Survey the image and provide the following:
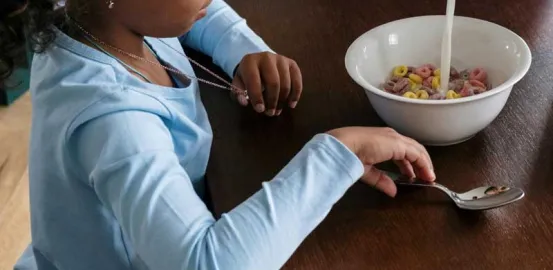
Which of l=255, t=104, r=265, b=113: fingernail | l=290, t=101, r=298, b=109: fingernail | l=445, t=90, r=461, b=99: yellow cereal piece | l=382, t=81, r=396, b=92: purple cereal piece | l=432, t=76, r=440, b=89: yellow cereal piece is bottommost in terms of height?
l=255, t=104, r=265, b=113: fingernail

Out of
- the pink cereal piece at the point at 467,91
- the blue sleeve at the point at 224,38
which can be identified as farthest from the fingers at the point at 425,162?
the blue sleeve at the point at 224,38

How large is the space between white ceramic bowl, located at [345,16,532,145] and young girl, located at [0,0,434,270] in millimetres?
42

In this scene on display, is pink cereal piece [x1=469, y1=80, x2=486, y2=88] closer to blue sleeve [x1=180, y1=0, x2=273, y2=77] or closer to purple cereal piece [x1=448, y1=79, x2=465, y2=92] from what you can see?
purple cereal piece [x1=448, y1=79, x2=465, y2=92]

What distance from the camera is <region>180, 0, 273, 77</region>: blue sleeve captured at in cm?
99

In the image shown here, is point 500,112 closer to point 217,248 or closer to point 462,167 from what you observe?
point 462,167

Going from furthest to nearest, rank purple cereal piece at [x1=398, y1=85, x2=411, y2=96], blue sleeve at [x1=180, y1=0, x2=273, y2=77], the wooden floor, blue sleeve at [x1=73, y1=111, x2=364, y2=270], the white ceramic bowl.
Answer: the wooden floor → blue sleeve at [x1=180, y1=0, x2=273, y2=77] → purple cereal piece at [x1=398, y1=85, x2=411, y2=96] → the white ceramic bowl → blue sleeve at [x1=73, y1=111, x2=364, y2=270]

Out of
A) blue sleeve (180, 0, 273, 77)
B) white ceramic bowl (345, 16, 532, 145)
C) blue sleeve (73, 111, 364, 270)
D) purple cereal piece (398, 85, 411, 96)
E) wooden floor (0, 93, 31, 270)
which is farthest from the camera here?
wooden floor (0, 93, 31, 270)

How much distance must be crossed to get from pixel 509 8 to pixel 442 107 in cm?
34

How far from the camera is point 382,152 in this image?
2.42ft

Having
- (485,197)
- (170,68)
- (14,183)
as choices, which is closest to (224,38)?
(170,68)

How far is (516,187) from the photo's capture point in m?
0.72

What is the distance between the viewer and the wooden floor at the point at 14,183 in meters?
1.78

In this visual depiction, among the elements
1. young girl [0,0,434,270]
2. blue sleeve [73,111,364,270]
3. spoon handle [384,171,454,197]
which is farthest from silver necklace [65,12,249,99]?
spoon handle [384,171,454,197]

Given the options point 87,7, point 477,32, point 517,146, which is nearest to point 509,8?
point 477,32
